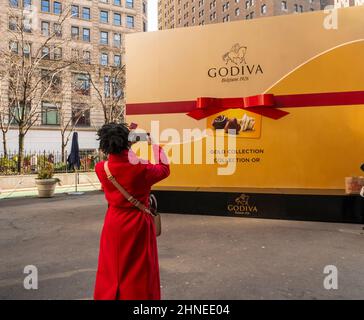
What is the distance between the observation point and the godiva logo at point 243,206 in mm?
8406

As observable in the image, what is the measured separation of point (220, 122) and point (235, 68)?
1.39m

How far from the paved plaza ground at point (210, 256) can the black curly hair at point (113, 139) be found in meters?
2.09

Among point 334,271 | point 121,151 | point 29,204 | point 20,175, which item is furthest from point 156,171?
point 20,175

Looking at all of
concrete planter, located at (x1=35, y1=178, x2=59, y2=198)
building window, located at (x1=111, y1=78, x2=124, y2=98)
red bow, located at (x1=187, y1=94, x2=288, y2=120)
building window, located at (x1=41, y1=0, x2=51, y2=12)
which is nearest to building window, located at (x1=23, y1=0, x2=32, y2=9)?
building window, located at (x1=41, y1=0, x2=51, y2=12)

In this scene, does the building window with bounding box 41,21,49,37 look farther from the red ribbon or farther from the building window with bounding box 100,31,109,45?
the red ribbon

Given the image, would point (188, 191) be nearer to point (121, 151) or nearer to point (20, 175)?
point (121, 151)

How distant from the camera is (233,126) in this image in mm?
8469

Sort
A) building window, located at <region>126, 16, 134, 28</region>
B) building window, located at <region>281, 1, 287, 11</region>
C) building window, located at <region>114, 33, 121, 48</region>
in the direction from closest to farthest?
building window, located at <region>114, 33, 121, 48</region>
building window, located at <region>126, 16, 134, 28</region>
building window, located at <region>281, 1, 287, 11</region>

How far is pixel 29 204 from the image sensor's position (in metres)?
12.6

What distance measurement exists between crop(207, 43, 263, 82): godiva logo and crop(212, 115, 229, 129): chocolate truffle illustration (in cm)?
97

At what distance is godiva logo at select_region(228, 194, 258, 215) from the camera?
8406 mm

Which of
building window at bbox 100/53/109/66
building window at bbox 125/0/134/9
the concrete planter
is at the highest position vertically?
building window at bbox 125/0/134/9

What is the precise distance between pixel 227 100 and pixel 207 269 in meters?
4.65

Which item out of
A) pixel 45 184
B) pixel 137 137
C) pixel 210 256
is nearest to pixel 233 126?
pixel 210 256
